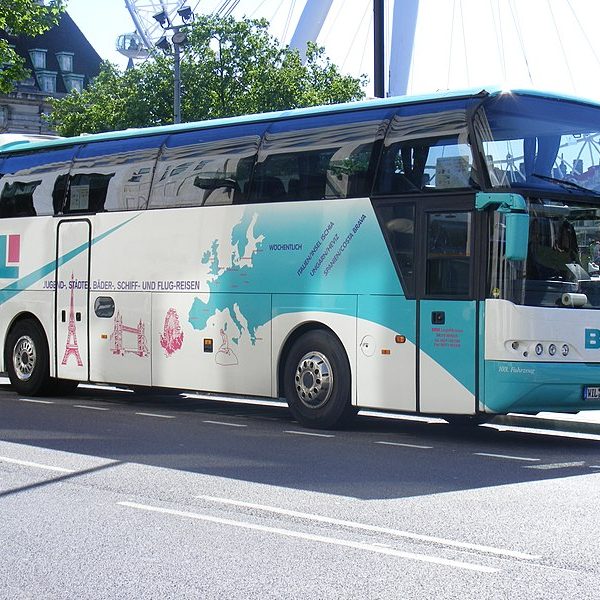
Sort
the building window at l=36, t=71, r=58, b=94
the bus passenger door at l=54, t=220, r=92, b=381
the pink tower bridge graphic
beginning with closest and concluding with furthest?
the pink tower bridge graphic
the bus passenger door at l=54, t=220, r=92, b=381
the building window at l=36, t=71, r=58, b=94

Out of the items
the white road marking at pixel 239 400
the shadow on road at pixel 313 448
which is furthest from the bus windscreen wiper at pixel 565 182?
the white road marking at pixel 239 400

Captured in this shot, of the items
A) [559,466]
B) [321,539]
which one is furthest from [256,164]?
[321,539]

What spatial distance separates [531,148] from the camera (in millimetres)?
12469

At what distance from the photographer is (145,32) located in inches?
3014

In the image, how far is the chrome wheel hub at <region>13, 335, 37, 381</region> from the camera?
18359 mm

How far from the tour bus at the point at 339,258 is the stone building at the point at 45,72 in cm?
7028

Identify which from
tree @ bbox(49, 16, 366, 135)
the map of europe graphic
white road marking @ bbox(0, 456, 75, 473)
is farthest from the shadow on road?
tree @ bbox(49, 16, 366, 135)

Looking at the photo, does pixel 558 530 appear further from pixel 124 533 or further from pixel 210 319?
pixel 210 319

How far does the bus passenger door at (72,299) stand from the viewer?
57.2ft

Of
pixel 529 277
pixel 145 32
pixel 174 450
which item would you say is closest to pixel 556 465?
pixel 529 277

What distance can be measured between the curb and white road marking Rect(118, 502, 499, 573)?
7.01 m

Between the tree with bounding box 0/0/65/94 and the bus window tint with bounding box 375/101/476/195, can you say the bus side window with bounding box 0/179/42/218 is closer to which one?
the bus window tint with bounding box 375/101/476/195

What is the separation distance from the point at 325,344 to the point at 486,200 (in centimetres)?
259

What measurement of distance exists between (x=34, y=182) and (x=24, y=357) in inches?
94.9
